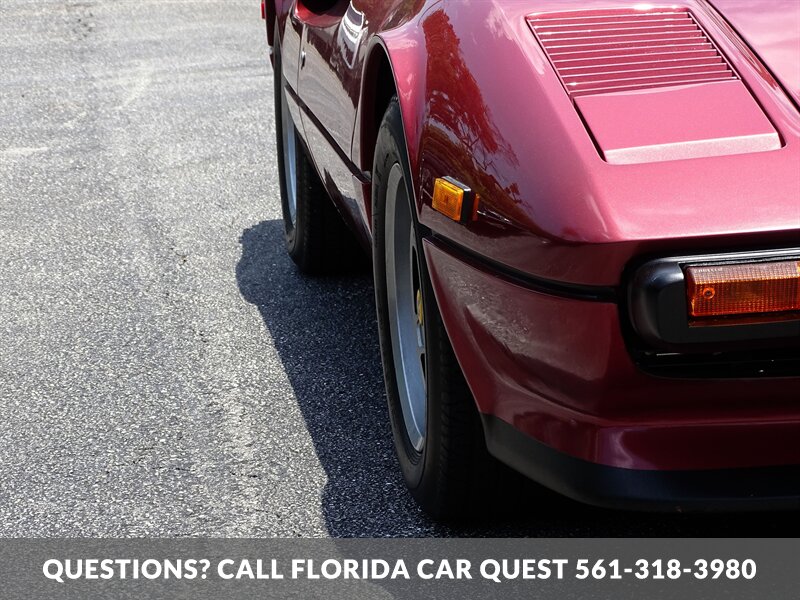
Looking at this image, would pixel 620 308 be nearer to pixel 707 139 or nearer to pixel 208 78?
pixel 707 139

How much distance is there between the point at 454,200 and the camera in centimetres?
254

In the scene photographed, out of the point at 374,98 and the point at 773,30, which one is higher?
the point at 773,30

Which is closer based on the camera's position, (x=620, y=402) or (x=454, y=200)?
(x=620, y=402)

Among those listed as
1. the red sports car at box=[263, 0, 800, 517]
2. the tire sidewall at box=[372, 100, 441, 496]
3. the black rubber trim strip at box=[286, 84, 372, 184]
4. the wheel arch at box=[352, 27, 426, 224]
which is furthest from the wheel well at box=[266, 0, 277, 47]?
the red sports car at box=[263, 0, 800, 517]

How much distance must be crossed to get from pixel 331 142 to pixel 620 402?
172cm

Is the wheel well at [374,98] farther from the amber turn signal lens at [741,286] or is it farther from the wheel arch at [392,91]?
the amber turn signal lens at [741,286]

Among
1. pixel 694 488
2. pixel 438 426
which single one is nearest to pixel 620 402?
pixel 694 488

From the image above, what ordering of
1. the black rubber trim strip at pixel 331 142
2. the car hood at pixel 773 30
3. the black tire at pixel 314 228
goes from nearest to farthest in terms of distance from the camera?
the car hood at pixel 773 30
the black rubber trim strip at pixel 331 142
the black tire at pixel 314 228

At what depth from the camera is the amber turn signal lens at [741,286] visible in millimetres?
2152

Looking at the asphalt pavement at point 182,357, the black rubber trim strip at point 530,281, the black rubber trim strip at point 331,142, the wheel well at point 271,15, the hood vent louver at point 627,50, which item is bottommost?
the asphalt pavement at point 182,357

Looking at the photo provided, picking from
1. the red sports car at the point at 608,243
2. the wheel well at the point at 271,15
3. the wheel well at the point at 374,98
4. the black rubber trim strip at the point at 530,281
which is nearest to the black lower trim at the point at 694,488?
the red sports car at the point at 608,243

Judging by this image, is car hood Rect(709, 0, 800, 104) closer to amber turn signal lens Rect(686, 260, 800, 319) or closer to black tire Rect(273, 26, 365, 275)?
amber turn signal lens Rect(686, 260, 800, 319)

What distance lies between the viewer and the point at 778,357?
2.26m

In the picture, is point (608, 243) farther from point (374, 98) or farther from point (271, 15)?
point (271, 15)
